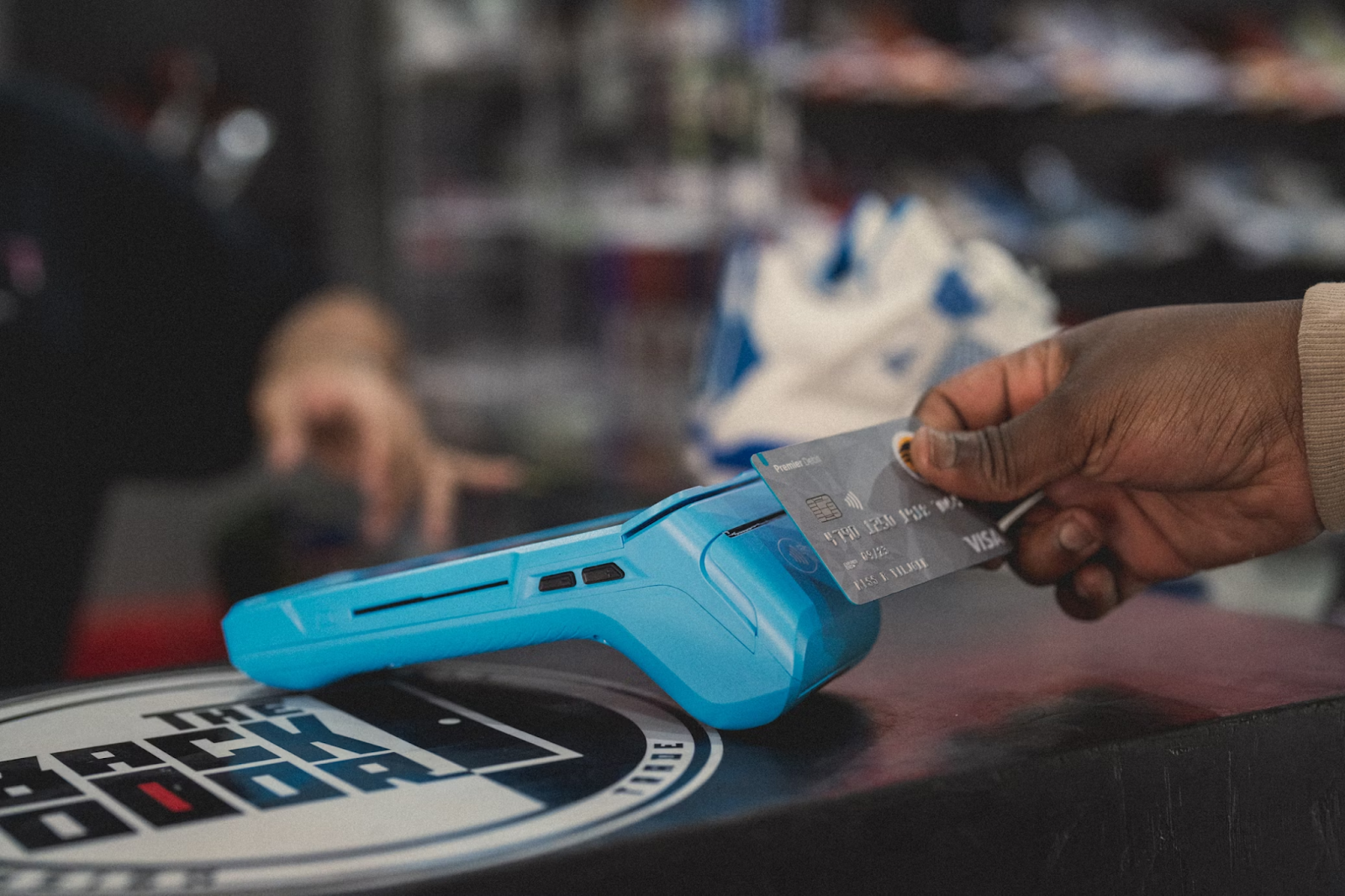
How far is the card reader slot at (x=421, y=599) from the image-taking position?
585 millimetres

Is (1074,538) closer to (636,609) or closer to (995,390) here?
(995,390)

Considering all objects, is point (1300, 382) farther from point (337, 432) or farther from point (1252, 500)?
point (337, 432)

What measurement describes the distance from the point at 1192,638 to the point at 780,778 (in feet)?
1.18

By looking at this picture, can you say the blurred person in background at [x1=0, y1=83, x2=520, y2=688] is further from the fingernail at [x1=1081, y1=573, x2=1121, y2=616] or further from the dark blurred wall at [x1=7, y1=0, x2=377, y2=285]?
the dark blurred wall at [x1=7, y1=0, x2=377, y2=285]

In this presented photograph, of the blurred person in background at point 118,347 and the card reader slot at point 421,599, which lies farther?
the blurred person in background at point 118,347

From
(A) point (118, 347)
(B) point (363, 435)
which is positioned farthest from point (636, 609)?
(A) point (118, 347)

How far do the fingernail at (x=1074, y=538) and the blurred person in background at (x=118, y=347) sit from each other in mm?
823

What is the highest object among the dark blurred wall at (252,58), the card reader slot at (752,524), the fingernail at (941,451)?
the dark blurred wall at (252,58)

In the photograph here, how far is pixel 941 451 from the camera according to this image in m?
0.63

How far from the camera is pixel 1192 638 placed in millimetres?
740

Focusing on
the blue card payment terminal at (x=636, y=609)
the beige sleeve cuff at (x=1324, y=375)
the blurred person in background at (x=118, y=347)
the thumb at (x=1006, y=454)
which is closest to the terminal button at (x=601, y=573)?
the blue card payment terminal at (x=636, y=609)

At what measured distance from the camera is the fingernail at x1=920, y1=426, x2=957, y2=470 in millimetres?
634

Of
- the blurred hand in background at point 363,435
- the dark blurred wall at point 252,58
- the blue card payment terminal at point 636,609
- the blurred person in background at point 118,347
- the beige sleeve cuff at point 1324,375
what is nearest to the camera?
the blue card payment terminal at point 636,609

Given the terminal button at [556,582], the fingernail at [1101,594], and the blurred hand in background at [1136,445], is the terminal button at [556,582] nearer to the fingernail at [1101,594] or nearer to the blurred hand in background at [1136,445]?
the blurred hand in background at [1136,445]
